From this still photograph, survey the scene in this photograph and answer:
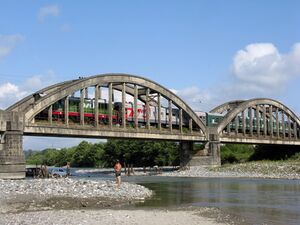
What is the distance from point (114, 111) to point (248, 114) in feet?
180

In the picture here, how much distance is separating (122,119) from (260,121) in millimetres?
59129

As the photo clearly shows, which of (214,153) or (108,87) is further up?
(108,87)

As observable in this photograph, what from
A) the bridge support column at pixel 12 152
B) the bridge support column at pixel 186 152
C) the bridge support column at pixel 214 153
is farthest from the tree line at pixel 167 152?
the bridge support column at pixel 12 152

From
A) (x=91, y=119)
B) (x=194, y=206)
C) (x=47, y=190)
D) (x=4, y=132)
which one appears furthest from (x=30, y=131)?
(x=194, y=206)

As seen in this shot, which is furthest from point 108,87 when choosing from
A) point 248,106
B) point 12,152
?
point 248,106

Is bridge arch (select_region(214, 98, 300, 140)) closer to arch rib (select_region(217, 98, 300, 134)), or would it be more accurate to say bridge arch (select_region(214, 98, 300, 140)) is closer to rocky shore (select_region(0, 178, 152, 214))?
arch rib (select_region(217, 98, 300, 134))

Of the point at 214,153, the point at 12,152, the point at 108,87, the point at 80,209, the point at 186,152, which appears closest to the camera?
the point at 80,209

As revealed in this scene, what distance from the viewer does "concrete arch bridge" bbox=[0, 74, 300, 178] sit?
224ft

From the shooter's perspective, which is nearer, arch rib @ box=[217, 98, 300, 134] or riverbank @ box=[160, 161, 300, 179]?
riverbank @ box=[160, 161, 300, 179]

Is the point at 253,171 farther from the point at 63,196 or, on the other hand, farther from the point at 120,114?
the point at 63,196

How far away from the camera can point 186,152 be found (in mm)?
109312

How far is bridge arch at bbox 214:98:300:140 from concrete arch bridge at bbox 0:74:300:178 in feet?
0.85

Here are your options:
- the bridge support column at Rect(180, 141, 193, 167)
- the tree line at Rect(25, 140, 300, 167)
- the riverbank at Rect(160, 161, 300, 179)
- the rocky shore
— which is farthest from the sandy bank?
the tree line at Rect(25, 140, 300, 167)

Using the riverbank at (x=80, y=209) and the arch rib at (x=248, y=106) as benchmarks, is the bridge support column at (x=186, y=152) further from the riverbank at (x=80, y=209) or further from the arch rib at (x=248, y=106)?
the riverbank at (x=80, y=209)
